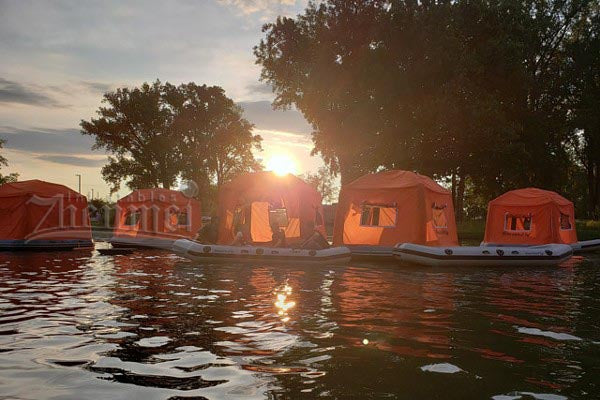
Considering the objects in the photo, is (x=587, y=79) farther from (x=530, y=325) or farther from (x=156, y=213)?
(x=530, y=325)

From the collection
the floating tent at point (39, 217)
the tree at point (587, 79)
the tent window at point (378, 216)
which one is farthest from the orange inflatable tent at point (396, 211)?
the tree at point (587, 79)

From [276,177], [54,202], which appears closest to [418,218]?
[276,177]

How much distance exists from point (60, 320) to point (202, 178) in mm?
48402

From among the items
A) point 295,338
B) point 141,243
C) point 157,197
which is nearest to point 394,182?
point 141,243

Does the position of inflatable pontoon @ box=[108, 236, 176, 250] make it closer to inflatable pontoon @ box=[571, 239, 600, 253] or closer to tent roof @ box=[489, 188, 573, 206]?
tent roof @ box=[489, 188, 573, 206]

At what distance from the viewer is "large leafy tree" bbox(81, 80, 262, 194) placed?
51500 mm

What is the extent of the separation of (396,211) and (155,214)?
1266cm

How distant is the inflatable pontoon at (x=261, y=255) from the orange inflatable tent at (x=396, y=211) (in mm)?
3338

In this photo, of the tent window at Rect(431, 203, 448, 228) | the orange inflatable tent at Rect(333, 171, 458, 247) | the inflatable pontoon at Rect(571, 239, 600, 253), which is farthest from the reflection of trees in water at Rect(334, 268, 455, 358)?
the inflatable pontoon at Rect(571, 239, 600, 253)

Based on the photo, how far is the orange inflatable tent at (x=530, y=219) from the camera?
2255 centimetres

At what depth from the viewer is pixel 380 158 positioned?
34750 mm

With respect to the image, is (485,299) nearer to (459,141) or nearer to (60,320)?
(60,320)

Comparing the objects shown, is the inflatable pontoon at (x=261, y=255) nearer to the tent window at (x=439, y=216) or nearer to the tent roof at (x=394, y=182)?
the tent roof at (x=394, y=182)

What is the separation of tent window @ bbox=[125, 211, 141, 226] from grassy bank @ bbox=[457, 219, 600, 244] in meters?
18.7
